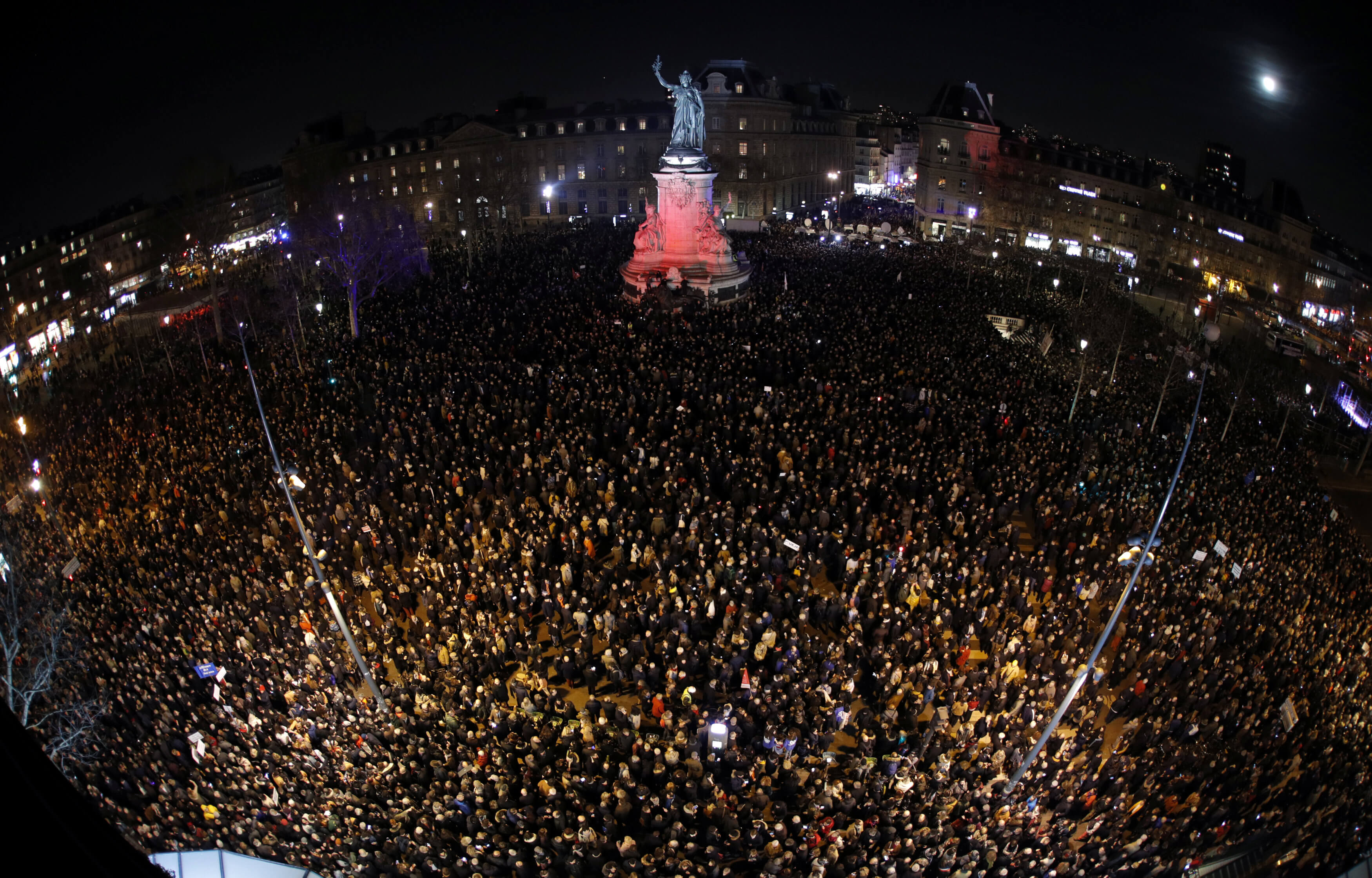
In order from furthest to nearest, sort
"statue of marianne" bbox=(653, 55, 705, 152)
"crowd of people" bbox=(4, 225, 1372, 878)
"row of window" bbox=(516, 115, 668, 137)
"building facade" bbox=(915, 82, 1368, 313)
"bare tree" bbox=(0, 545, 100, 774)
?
"row of window" bbox=(516, 115, 668, 137) < "building facade" bbox=(915, 82, 1368, 313) < "statue of marianne" bbox=(653, 55, 705, 152) < "bare tree" bbox=(0, 545, 100, 774) < "crowd of people" bbox=(4, 225, 1372, 878)

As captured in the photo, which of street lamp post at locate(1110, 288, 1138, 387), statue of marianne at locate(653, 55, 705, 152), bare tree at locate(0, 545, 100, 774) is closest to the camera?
bare tree at locate(0, 545, 100, 774)

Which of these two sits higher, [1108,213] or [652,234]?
[652,234]

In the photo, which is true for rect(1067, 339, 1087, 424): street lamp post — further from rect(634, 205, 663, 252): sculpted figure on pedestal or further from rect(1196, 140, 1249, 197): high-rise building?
rect(1196, 140, 1249, 197): high-rise building

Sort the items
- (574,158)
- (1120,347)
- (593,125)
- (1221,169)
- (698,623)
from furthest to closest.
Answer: (1221,169), (574,158), (593,125), (1120,347), (698,623)

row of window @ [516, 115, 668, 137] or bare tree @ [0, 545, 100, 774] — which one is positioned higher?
row of window @ [516, 115, 668, 137]

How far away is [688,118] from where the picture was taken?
34969mm

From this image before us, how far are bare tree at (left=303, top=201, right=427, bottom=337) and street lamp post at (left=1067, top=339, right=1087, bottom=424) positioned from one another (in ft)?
92.3

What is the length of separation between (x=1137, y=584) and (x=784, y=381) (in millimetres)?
11540

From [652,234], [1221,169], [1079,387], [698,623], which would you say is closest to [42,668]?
[698,623]

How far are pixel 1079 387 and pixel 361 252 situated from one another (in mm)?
34028

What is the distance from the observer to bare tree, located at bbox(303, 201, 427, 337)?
119 feet

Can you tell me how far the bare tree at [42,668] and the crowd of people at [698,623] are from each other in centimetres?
28

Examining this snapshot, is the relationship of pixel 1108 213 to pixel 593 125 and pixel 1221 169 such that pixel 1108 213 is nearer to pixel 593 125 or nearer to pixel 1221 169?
pixel 1221 169

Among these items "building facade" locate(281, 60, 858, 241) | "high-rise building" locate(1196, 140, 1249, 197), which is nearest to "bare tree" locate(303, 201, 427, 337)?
"building facade" locate(281, 60, 858, 241)
